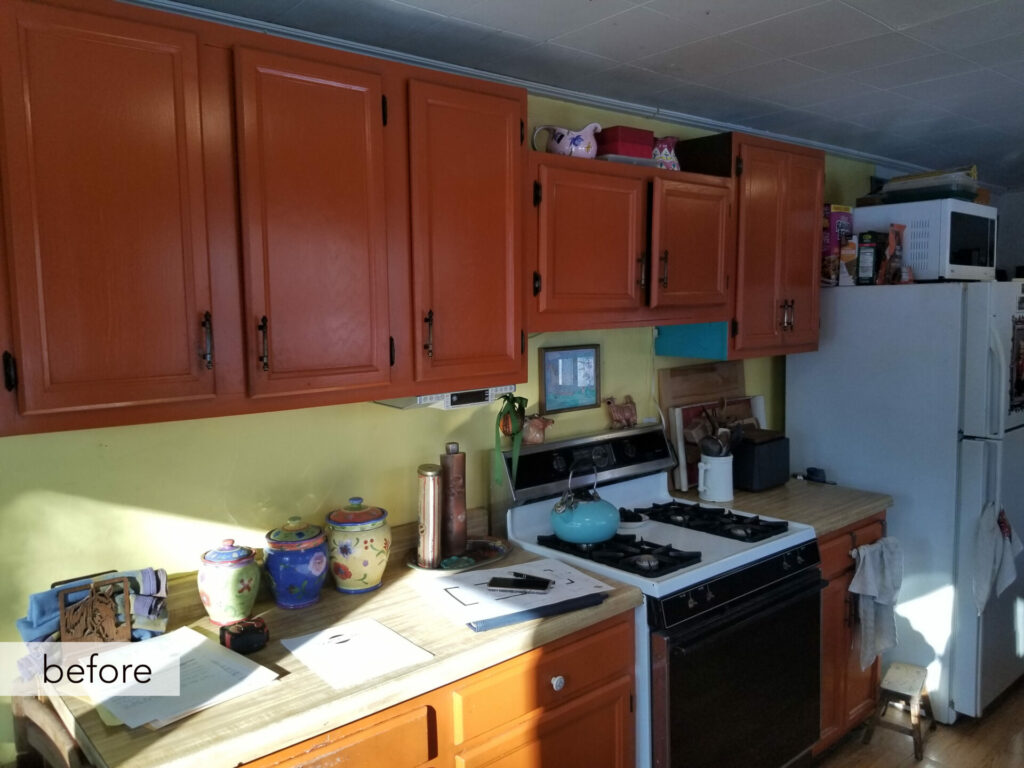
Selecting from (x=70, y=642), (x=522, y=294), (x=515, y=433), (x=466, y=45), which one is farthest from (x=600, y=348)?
(x=70, y=642)

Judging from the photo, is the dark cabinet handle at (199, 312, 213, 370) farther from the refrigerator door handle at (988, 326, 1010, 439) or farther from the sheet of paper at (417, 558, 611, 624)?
the refrigerator door handle at (988, 326, 1010, 439)

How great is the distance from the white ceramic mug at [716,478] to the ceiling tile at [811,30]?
1.37 m

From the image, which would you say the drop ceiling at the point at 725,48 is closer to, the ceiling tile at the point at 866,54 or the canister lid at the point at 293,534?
the ceiling tile at the point at 866,54

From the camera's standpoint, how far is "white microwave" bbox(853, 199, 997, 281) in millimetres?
3043

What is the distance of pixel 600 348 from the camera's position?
109 inches

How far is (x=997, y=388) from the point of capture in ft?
9.12

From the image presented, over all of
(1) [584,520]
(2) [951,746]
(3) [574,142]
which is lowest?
(2) [951,746]

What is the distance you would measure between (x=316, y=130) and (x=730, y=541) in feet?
5.41

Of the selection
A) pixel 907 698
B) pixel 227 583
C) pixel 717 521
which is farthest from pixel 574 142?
pixel 907 698

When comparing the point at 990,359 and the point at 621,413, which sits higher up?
the point at 990,359

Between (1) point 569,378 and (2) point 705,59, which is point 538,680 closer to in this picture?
(1) point 569,378

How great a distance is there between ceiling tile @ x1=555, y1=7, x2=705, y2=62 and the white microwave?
158 centimetres

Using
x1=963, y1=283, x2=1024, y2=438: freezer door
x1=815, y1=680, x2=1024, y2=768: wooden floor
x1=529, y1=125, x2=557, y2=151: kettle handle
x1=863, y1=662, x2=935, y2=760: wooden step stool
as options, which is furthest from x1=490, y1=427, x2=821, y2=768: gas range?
x1=963, y1=283, x2=1024, y2=438: freezer door

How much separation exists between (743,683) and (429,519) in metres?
1.01
